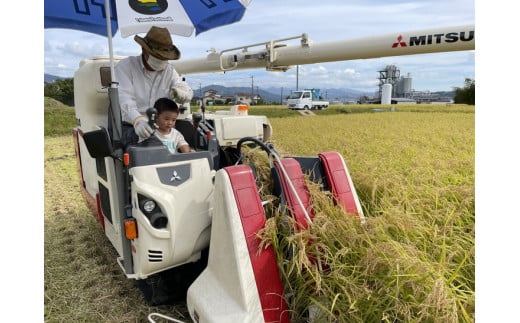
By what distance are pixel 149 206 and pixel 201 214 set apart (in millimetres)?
367

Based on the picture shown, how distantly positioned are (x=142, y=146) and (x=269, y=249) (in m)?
1.20

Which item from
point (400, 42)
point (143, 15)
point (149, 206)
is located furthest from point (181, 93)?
point (400, 42)

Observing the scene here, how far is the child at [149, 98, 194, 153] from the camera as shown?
264 centimetres

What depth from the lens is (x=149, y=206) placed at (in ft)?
7.33

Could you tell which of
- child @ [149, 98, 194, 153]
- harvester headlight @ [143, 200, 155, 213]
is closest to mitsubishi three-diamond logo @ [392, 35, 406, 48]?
child @ [149, 98, 194, 153]

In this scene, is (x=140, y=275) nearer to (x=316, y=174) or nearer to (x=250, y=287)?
(x=250, y=287)

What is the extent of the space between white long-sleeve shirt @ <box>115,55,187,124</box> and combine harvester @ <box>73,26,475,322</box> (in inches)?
7.3

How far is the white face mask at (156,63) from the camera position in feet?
9.45

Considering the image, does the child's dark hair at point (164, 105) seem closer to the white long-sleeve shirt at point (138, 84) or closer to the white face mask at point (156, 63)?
the white long-sleeve shirt at point (138, 84)

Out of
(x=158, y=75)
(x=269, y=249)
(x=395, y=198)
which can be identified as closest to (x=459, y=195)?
(x=395, y=198)

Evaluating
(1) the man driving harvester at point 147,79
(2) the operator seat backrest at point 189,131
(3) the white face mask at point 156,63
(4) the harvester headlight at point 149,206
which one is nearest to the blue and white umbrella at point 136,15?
(1) the man driving harvester at point 147,79

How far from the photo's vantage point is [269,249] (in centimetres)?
196

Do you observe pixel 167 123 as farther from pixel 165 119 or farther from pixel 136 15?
pixel 136 15

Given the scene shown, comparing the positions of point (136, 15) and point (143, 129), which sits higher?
point (136, 15)
